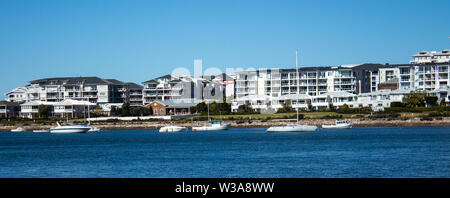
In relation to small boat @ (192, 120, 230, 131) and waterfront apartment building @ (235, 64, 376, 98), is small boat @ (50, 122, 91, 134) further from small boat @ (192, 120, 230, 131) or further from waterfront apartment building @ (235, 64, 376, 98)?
waterfront apartment building @ (235, 64, 376, 98)

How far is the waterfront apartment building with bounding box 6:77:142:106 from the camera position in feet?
390

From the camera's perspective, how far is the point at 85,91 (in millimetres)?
119938

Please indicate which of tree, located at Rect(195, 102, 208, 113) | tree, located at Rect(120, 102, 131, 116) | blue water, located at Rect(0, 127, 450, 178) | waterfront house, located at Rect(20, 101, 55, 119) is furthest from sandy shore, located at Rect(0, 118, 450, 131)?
blue water, located at Rect(0, 127, 450, 178)

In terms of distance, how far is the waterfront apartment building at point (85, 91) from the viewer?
11894 cm

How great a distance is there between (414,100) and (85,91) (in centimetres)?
6615

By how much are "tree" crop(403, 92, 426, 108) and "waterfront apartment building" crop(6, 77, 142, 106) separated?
56.1m

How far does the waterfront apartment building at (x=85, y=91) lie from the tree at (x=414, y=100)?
5608 centimetres

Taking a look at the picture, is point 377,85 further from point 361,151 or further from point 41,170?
point 41,170

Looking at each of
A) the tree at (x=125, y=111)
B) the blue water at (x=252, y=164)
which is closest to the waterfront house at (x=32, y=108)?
the tree at (x=125, y=111)

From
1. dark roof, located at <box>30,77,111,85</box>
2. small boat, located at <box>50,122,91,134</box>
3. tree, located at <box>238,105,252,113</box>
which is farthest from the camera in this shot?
dark roof, located at <box>30,77,111,85</box>

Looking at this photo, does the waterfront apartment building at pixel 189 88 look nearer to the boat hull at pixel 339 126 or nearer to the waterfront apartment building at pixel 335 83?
the waterfront apartment building at pixel 335 83

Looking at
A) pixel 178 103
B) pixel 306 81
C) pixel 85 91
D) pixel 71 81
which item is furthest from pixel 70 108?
pixel 306 81

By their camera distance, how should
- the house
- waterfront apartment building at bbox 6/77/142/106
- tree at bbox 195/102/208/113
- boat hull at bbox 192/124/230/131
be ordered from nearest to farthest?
1. boat hull at bbox 192/124/230/131
2. tree at bbox 195/102/208/113
3. the house
4. waterfront apartment building at bbox 6/77/142/106
